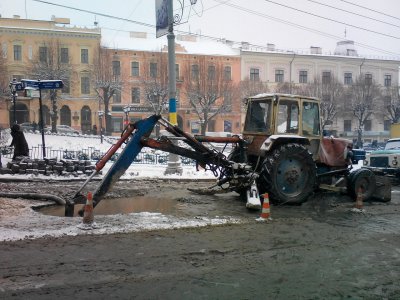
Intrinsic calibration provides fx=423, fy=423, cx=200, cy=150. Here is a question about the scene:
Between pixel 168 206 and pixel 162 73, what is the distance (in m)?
36.7

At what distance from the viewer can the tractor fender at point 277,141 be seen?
32.2ft

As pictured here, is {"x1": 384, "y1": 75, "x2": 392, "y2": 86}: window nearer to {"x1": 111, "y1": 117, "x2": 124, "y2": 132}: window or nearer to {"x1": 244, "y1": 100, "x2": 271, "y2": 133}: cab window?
{"x1": 111, "y1": 117, "x2": 124, "y2": 132}: window

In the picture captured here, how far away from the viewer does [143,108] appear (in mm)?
50531

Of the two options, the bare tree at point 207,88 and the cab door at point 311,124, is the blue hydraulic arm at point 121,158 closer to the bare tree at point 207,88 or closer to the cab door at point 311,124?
the cab door at point 311,124

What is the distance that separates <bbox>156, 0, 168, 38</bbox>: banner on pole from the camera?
16.7 m

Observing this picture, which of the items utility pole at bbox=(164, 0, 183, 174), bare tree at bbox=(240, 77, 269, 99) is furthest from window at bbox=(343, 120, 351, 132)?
utility pole at bbox=(164, 0, 183, 174)

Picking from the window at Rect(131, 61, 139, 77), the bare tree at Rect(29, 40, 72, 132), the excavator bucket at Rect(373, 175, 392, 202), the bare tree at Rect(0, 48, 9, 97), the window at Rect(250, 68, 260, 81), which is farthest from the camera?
the window at Rect(250, 68, 260, 81)

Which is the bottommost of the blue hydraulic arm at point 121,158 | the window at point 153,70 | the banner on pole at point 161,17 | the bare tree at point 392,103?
the blue hydraulic arm at point 121,158

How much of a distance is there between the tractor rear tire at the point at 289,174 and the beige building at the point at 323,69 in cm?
4467

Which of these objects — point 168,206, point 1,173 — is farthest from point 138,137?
point 1,173

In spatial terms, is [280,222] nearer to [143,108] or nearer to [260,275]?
[260,275]

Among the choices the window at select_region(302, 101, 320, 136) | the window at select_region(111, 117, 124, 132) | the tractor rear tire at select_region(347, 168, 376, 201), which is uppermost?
the window at select_region(111, 117, 124, 132)

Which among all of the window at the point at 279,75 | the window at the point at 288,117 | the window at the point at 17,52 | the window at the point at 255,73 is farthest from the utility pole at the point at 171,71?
the window at the point at 279,75

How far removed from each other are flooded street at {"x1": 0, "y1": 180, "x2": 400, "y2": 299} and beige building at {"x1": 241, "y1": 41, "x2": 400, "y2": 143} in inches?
1858
